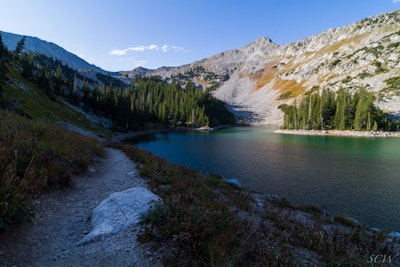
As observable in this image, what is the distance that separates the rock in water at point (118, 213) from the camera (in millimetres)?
5425

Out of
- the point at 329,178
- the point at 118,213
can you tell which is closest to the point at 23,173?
the point at 118,213

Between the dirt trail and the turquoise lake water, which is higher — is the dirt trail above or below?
above

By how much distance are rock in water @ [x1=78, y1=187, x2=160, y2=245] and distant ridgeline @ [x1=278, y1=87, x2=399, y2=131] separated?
343 ft

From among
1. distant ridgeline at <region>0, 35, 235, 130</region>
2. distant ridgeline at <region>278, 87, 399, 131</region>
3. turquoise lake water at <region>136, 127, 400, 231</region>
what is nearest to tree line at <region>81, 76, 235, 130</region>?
distant ridgeline at <region>0, 35, 235, 130</region>

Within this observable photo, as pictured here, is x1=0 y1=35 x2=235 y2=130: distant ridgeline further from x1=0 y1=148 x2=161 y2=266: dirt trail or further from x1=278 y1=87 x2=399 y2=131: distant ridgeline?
x1=278 y1=87 x2=399 y2=131: distant ridgeline

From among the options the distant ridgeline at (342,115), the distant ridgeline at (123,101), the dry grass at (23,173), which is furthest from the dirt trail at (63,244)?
the distant ridgeline at (342,115)

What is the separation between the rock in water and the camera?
17.8ft

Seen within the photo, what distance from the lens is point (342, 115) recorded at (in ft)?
308

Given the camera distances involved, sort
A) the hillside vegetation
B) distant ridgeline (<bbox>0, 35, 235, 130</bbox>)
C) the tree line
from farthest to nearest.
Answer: the tree line < distant ridgeline (<bbox>0, 35, 235, 130</bbox>) < the hillside vegetation

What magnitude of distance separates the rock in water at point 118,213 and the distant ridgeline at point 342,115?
104 metres

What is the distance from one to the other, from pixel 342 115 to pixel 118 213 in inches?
4329

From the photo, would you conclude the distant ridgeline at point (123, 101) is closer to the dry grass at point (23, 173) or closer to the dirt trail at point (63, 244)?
the dry grass at point (23, 173)

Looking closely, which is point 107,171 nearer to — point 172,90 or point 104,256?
point 104,256

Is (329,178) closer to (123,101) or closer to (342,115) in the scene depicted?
(342,115)
